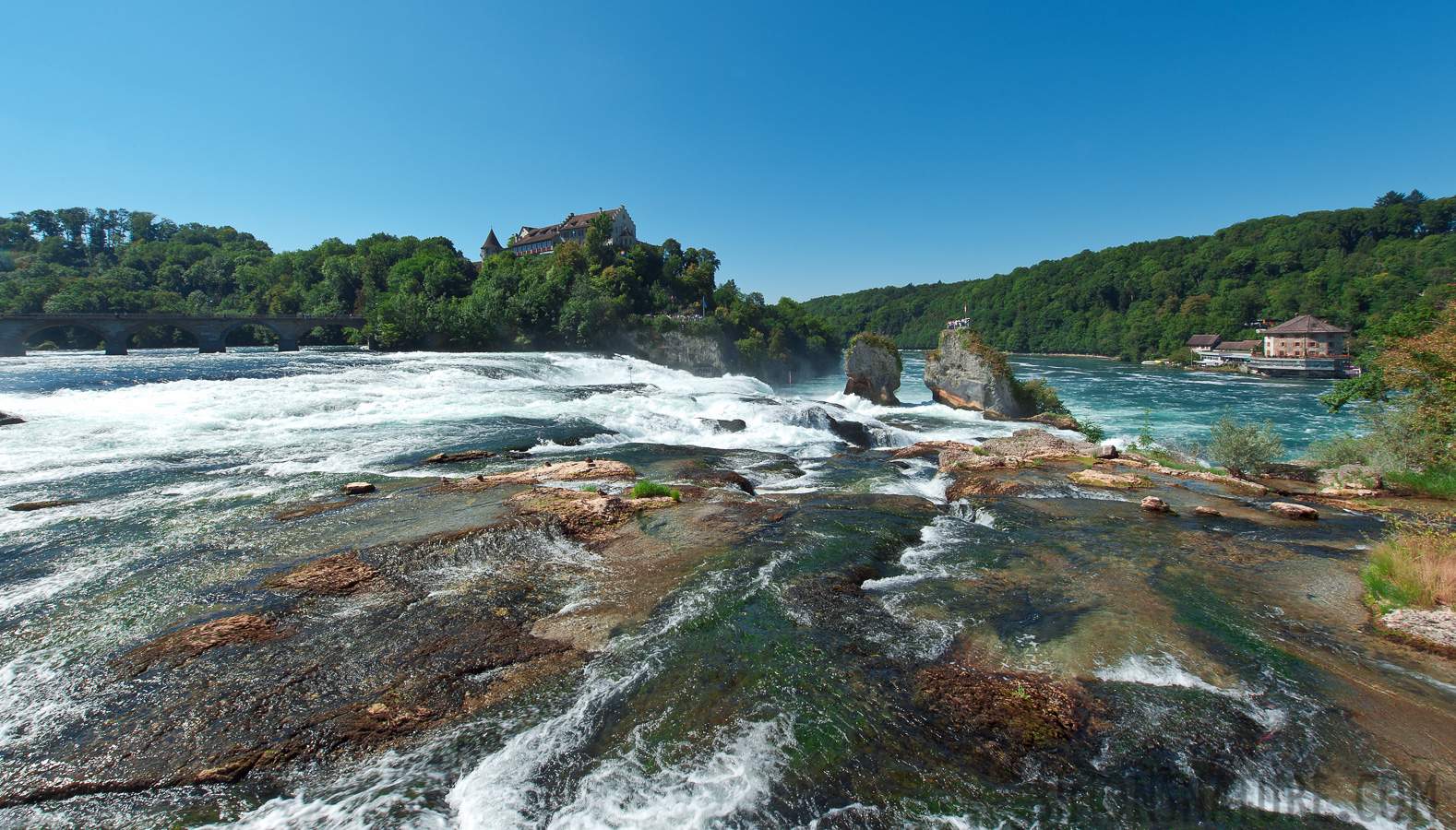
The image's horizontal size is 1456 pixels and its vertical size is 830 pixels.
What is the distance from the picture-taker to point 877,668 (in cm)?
532

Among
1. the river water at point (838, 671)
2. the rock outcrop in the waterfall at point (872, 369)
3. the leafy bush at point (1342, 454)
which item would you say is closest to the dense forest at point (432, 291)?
the rock outcrop in the waterfall at point (872, 369)

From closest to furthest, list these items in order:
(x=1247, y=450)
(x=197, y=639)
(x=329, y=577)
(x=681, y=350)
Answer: (x=197, y=639) < (x=329, y=577) < (x=1247, y=450) < (x=681, y=350)

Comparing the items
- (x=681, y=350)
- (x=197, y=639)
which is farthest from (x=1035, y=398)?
(x=681, y=350)

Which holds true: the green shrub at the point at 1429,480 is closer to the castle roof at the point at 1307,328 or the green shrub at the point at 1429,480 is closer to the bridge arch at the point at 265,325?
the castle roof at the point at 1307,328

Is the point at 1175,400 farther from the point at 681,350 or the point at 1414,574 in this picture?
the point at 1414,574

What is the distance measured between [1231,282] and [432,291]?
125 metres

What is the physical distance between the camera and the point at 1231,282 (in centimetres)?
9406

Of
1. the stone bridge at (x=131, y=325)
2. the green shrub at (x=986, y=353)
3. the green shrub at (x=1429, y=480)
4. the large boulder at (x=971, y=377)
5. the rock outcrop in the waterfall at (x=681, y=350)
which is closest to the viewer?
the green shrub at (x=1429, y=480)

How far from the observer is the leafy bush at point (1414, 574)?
6.21 metres

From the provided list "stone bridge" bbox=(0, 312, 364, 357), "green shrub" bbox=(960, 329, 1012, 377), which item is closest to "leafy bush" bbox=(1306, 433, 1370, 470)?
"green shrub" bbox=(960, 329, 1012, 377)

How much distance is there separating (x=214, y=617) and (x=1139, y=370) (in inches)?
3498

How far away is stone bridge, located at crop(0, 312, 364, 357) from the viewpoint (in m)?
42.2

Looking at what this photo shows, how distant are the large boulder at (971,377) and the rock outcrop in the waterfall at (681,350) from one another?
2411 cm

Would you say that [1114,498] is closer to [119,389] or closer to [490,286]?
[119,389]
